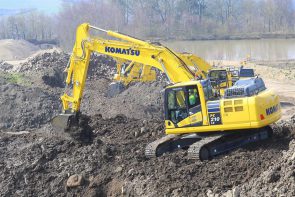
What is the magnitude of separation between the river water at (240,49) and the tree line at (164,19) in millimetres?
7102

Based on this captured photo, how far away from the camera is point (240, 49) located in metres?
61.2

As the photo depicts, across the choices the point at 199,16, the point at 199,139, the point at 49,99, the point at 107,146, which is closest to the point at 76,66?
the point at 107,146

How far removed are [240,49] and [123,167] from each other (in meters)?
50.9

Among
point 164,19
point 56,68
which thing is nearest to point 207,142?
point 56,68

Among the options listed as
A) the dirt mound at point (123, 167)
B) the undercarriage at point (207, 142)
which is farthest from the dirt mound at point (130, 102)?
the undercarriage at point (207, 142)

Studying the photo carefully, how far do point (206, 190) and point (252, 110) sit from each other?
2532 mm

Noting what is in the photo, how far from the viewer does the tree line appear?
247 ft

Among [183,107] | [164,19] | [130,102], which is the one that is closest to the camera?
[183,107]

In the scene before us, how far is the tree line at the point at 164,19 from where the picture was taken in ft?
247

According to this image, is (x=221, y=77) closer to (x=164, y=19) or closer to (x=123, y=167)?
(x=123, y=167)

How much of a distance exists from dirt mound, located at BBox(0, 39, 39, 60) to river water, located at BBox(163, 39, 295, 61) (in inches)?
668

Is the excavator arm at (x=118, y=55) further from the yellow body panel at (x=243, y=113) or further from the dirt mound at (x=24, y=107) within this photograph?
the dirt mound at (x=24, y=107)

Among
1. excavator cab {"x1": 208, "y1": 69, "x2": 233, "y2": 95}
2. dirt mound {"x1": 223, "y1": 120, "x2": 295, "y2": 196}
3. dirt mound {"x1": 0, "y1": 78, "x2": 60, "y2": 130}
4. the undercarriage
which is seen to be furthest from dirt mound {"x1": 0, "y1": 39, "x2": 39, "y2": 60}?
dirt mound {"x1": 223, "y1": 120, "x2": 295, "y2": 196}

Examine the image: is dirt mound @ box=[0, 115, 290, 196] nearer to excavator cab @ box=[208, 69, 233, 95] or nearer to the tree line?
excavator cab @ box=[208, 69, 233, 95]
